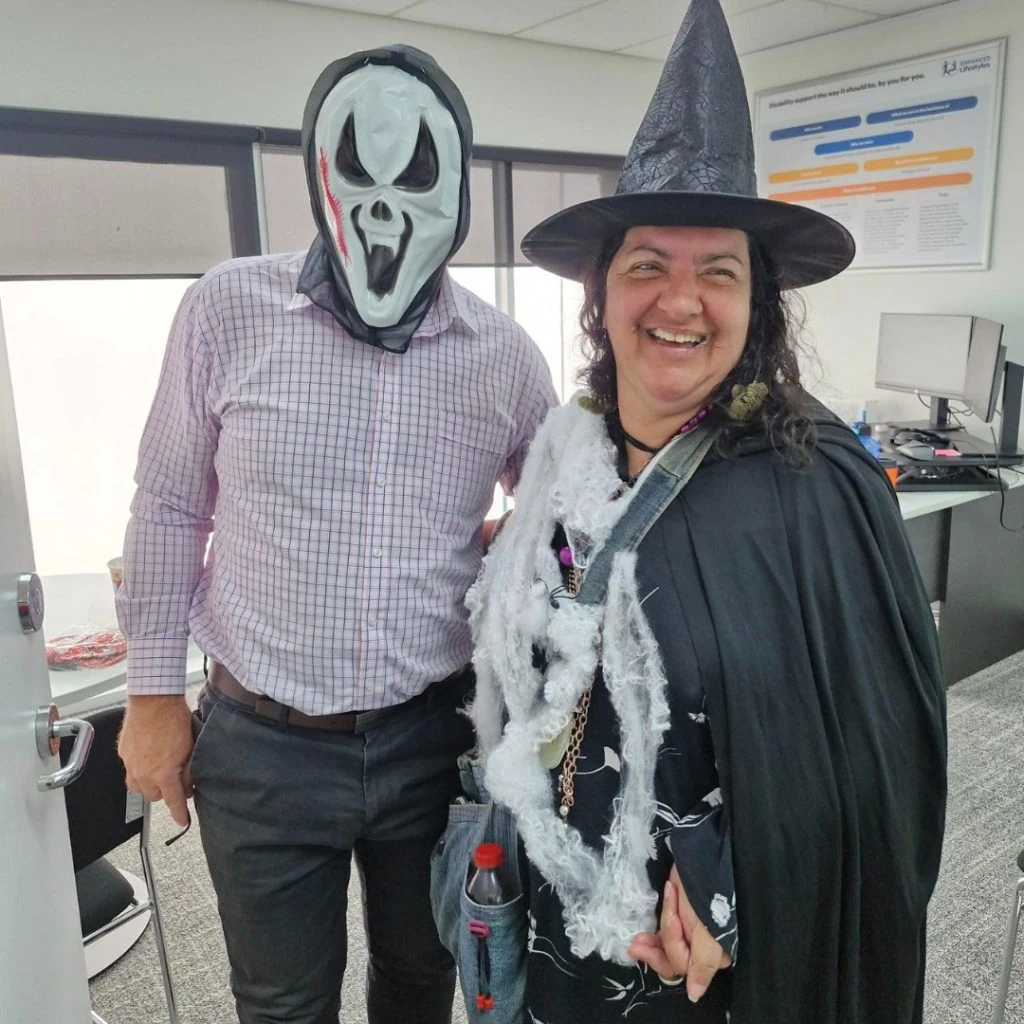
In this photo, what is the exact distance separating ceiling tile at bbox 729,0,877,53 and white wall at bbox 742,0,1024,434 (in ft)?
0.42

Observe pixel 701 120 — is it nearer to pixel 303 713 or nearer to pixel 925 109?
pixel 303 713

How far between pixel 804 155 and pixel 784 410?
12.6 ft

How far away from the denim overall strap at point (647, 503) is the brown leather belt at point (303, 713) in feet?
1.07

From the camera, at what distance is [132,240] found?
3.28 meters

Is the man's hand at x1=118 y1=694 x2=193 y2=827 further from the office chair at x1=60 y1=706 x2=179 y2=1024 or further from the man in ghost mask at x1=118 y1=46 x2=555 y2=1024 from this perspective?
the office chair at x1=60 y1=706 x2=179 y2=1024

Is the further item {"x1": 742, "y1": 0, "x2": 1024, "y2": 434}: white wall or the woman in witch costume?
{"x1": 742, "y1": 0, "x2": 1024, "y2": 434}: white wall

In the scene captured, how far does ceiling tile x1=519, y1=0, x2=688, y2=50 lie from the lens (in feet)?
Result: 11.5

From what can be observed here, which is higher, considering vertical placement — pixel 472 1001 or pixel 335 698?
pixel 335 698

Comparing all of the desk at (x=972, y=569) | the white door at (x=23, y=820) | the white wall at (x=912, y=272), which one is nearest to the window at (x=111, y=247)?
the white wall at (x=912, y=272)

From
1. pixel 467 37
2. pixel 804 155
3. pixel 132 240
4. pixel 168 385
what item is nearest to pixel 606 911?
pixel 168 385

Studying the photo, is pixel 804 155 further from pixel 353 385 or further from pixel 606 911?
pixel 606 911

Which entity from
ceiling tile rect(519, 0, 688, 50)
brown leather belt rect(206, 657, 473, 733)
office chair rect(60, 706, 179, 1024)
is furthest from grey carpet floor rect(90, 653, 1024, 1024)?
ceiling tile rect(519, 0, 688, 50)

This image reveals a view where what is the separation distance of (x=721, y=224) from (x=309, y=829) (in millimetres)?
885

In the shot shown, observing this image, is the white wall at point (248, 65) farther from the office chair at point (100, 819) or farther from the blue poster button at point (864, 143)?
the office chair at point (100, 819)
